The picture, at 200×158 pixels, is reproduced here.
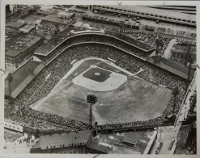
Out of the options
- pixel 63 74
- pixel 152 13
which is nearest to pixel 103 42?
pixel 63 74

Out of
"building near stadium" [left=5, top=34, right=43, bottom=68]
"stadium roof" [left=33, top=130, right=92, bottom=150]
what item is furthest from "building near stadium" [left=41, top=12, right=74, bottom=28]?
"stadium roof" [left=33, top=130, right=92, bottom=150]

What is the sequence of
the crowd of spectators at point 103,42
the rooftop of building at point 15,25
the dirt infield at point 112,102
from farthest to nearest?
the crowd of spectators at point 103,42 → the rooftop of building at point 15,25 → the dirt infield at point 112,102

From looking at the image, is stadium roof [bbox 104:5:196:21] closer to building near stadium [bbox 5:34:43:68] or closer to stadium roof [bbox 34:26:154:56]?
stadium roof [bbox 34:26:154:56]

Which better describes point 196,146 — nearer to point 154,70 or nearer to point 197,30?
point 154,70

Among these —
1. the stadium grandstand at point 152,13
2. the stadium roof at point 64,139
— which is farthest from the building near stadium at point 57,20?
the stadium roof at point 64,139

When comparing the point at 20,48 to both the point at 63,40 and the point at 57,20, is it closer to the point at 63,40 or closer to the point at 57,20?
the point at 63,40

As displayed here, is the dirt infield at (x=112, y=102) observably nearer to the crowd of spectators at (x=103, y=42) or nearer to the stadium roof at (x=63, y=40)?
the crowd of spectators at (x=103, y=42)
